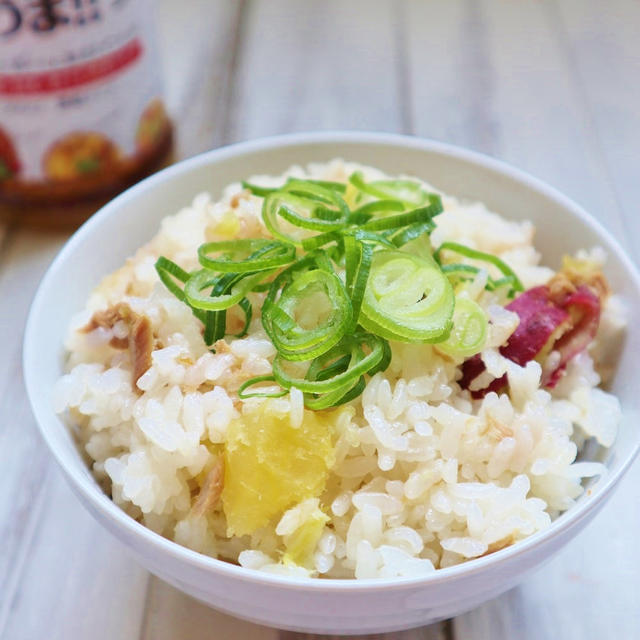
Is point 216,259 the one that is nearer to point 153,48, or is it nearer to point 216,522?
point 216,522

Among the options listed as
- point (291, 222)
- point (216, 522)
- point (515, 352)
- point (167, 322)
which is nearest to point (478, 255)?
point (515, 352)

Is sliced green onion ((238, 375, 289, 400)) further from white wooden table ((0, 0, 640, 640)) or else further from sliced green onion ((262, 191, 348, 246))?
white wooden table ((0, 0, 640, 640))

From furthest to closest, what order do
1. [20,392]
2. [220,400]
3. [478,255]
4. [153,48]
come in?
[153,48], [20,392], [478,255], [220,400]

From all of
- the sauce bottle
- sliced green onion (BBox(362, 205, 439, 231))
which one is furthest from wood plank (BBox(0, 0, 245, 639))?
sliced green onion (BBox(362, 205, 439, 231))

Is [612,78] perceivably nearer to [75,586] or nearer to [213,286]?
[213,286]

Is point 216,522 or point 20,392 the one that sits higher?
point 216,522

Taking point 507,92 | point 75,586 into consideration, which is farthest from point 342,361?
point 507,92

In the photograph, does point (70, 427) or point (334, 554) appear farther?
point (70, 427)
